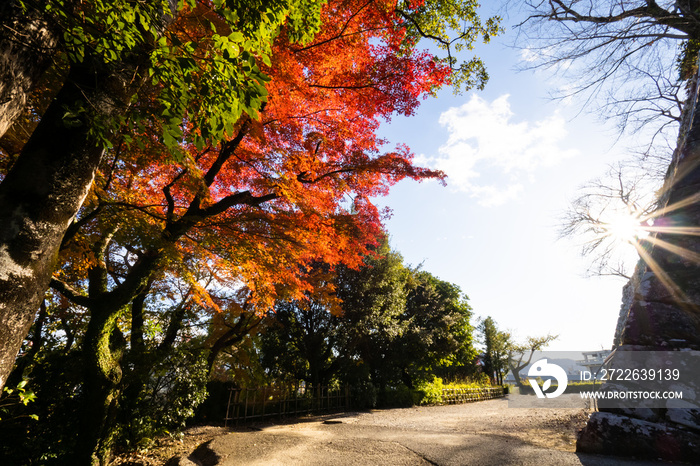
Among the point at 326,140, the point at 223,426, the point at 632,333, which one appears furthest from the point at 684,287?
the point at 223,426

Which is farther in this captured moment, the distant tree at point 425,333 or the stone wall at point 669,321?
→ the distant tree at point 425,333

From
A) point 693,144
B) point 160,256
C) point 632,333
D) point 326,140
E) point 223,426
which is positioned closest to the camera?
point 632,333

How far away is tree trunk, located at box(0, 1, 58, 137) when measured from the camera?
63.2 inches

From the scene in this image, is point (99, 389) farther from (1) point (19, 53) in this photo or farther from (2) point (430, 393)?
(2) point (430, 393)

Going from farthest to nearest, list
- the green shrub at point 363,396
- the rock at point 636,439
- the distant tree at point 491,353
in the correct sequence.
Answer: the distant tree at point 491,353
the green shrub at point 363,396
the rock at point 636,439

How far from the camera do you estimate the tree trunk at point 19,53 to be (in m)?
1.61

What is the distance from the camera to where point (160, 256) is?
5695mm

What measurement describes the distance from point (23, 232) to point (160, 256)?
175 inches

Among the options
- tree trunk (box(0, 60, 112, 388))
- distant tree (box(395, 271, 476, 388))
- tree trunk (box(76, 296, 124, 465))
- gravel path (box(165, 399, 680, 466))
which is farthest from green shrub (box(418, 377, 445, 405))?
tree trunk (box(0, 60, 112, 388))

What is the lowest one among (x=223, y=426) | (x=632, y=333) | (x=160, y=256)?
(x=223, y=426)

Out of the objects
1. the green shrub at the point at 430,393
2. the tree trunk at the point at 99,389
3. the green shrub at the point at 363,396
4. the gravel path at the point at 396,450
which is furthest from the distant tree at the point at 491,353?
the tree trunk at the point at 99,389

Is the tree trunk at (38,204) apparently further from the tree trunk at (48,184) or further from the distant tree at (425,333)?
the distant tree at (425,333)

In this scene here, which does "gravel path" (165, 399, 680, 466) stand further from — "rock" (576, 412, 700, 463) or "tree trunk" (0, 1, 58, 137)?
"tree trunk" (0, 1, 58, 137)

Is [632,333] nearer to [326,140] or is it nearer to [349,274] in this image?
[326,140]
